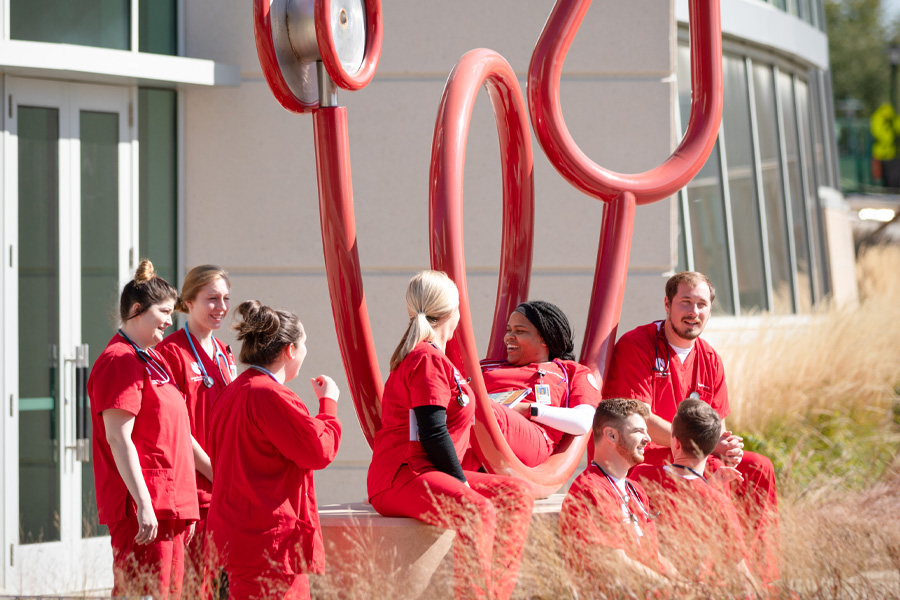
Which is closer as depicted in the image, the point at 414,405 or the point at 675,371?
the point at 414,405

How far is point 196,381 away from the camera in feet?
13.4

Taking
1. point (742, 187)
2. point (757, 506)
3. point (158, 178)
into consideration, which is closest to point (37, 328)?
point (158, 178)

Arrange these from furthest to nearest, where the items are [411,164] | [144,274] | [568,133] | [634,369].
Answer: [411,164] → [568,133] → [634,369] → [144,274]

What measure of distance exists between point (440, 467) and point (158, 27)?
4331 mm

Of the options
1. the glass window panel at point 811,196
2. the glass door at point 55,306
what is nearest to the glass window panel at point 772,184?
the glass window panel at point 811,196

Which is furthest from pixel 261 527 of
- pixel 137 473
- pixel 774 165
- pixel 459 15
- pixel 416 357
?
pixel 774 165

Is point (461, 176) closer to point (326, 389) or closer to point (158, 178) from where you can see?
point (326, 389)

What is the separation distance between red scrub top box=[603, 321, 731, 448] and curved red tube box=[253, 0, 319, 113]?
188cm

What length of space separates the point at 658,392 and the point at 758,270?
5553 mm

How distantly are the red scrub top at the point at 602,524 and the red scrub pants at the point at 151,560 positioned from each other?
1463mm

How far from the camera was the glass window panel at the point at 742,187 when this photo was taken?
9383 mm

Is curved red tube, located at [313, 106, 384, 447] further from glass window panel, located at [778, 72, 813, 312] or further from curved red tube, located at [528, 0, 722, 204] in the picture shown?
glass window panel, located at [778, 72, 813, 312]

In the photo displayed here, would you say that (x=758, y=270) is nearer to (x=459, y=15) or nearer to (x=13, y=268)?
(x=459, y=15)

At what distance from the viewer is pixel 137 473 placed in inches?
142
